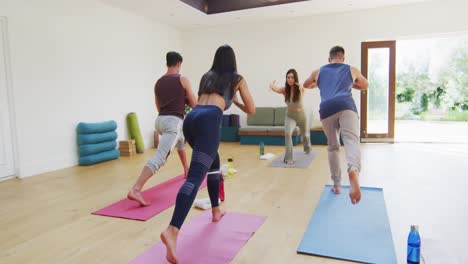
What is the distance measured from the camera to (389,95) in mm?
6922

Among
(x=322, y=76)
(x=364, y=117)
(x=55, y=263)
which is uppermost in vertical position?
(x=322, y=76)

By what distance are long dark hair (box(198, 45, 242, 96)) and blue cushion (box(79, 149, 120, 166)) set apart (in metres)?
3.59

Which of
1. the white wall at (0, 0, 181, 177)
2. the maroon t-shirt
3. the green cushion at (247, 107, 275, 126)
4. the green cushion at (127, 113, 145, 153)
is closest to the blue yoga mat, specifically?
the maroon t-shirt

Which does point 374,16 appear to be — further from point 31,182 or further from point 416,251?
point 31,182

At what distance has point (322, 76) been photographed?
2.88 metres

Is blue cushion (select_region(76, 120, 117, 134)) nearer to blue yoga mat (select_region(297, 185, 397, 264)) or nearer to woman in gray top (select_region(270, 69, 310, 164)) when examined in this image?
woman in gray top (select_region(270, 69, 310, 164))

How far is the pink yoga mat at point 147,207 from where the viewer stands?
2.71 meters

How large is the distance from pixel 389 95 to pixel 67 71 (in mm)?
6063

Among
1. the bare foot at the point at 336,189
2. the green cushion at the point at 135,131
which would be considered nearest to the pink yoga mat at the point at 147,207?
the bare foot at the point at 336,189

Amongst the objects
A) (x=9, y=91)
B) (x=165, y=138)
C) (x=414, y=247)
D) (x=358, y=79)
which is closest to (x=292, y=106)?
(x=358, y=79)

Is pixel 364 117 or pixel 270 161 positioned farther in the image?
pixel 364 117

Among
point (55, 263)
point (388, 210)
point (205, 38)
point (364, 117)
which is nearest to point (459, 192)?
point (388, 210)

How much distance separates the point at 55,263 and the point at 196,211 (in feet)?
3.67

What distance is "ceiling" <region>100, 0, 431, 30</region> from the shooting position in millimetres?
6020
